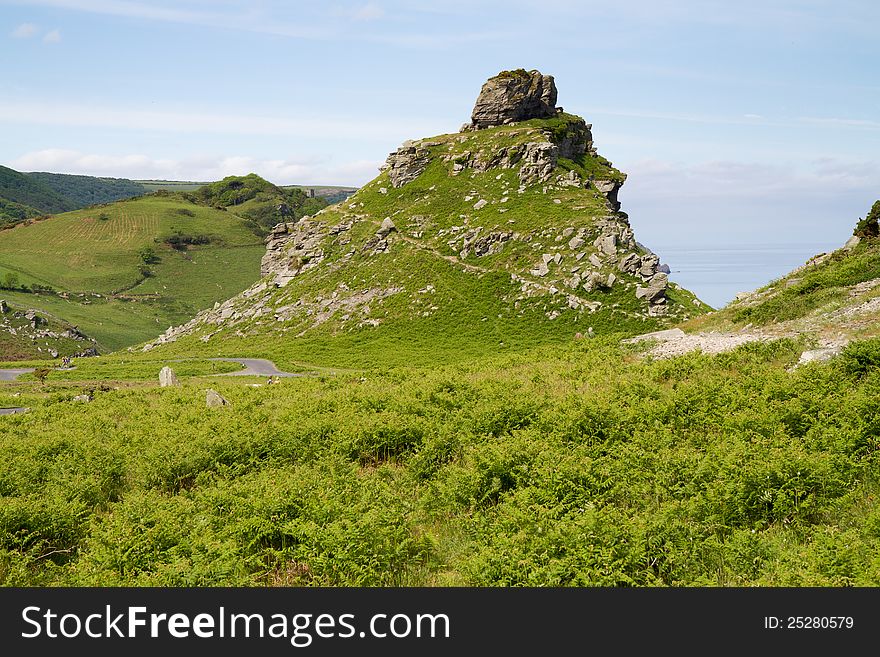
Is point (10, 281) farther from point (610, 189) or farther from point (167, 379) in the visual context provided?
point (610, 189)

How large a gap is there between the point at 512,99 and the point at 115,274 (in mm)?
137493

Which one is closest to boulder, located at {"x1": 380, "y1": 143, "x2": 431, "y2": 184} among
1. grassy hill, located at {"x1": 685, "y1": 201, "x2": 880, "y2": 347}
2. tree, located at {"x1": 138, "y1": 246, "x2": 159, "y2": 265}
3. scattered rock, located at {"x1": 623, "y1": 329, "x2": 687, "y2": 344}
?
grassy hill, located at {"x1": 685, "y1": 201, "x2": 880, "y2": 347}

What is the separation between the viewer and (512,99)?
7675 cm

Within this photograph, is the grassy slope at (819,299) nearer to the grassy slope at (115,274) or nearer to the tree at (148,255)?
the grassy slope at (115,274)

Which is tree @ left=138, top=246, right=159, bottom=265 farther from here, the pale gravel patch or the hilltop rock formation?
the pale gravel patch

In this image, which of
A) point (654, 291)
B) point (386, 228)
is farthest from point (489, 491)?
point (386, 228)

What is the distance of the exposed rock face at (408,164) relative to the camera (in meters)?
77.4

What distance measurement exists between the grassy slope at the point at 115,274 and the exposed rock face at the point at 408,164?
244ft

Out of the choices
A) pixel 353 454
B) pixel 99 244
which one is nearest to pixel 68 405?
pixel 353 454

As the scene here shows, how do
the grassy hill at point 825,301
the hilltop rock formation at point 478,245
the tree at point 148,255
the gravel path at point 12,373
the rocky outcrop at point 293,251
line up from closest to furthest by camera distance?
the grassy hill at point 825,301 < the gravel path at point 12,373 < the hilltop rock formation at point 478,245 < the rocky outcrop at point 293,251 < the tree at point 148,255

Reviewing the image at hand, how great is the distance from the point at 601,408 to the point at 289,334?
52243mm

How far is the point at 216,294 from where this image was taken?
168m

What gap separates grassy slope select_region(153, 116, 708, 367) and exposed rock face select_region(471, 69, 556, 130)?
255 cm

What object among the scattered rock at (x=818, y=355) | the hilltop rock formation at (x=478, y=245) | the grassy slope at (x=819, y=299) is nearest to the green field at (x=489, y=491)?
the scattered rock at (x=818, y=355)
